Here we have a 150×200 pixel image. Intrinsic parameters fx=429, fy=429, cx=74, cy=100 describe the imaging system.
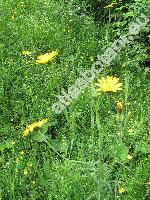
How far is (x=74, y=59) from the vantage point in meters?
4.22

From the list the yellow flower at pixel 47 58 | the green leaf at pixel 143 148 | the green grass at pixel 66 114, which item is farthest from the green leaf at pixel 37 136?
the green leaf at pixel 143 148

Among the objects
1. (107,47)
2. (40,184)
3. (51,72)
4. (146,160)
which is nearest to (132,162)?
(146,160)

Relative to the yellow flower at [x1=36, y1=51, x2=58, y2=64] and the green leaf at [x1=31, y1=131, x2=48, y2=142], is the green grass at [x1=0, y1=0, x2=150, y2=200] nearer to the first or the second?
the green leaf at [x1=31, y1=131, x2=48, y2=142]

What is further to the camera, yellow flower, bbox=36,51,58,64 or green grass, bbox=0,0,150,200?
yellow flower, bbox=36,51,58,64

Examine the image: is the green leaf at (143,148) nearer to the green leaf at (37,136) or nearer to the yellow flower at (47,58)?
the green leaf at (37,136)

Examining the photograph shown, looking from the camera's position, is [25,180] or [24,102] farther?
[24,102]

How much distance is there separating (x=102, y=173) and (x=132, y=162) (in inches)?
26.4

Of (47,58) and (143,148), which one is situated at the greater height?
(47,58)

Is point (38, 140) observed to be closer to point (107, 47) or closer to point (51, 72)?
point (51, 72)

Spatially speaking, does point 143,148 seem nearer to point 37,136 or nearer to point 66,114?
point 66,114

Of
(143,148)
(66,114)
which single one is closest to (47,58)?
(66,114)

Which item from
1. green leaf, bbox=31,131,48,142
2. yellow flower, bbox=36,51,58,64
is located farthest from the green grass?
yellow flower, bbox=36,51,58,64

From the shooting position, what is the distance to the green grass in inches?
Result: 101

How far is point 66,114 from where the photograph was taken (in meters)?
2.74
